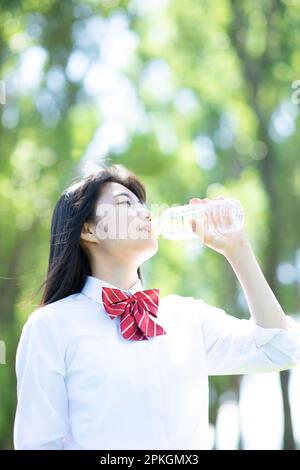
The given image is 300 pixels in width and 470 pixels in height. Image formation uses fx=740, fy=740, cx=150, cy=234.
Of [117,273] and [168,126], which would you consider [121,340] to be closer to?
[117,273]

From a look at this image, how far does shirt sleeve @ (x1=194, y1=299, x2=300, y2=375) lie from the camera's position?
6.49 feet

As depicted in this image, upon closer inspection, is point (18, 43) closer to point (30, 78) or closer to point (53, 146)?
point (30, 78)

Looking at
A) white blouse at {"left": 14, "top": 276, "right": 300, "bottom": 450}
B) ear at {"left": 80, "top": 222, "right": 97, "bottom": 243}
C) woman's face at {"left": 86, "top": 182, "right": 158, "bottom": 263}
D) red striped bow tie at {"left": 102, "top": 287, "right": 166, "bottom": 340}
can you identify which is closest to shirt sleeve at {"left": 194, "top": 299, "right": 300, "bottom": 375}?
white blouse at {"left": 14, "top": 276, "right": 300, "bottom": 450}

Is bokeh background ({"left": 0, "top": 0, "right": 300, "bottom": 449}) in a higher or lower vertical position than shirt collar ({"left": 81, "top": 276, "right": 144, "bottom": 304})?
higher

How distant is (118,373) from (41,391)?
196mm

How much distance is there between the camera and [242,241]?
206 centimetres

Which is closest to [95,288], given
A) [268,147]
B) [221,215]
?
[221,215]

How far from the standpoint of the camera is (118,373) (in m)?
1.86

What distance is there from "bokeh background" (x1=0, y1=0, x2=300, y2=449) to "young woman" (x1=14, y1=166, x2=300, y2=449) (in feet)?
16.3

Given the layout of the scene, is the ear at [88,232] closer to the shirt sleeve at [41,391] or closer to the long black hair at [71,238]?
the long black hair at [71,238]

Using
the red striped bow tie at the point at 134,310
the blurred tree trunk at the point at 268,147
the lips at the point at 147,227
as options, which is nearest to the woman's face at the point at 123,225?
the lips at the point at 147,227

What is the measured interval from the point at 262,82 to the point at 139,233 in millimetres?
6226

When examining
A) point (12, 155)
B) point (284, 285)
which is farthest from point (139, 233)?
point (12, 155)

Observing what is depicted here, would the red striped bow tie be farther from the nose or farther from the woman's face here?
the nose
